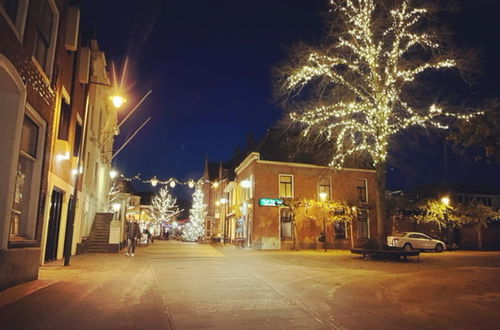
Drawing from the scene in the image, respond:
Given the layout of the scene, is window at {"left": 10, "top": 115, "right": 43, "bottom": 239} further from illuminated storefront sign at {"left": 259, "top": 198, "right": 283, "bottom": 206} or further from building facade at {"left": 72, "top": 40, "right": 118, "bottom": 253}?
illuminated storefront sign at {"left": 259, "top": 198, "right": 283, "bottom": 206}

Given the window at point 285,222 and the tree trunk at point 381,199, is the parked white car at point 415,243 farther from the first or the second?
the tree trunk at point 381,199

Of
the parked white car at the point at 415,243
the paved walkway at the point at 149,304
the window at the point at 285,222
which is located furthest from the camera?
the window at the point at 285,222

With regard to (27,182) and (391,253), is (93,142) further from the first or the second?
(391,253)

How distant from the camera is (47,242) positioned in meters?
14.8

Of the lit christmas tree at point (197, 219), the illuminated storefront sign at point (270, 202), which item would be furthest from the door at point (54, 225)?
the lit christmas tree at point (197, 219)

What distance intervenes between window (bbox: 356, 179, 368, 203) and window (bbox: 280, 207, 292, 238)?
22.3 feet

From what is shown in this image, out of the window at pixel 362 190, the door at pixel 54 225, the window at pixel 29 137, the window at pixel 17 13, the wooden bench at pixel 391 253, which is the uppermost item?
the window at pixel 17 13

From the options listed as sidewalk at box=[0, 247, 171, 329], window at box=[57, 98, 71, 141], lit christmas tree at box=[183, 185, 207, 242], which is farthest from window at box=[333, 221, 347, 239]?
lit christmas tree at box=[183, 185, 207, 242]

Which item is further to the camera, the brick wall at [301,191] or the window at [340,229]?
the window at [340,229]

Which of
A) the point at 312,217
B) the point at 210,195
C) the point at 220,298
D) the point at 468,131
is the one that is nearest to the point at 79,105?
the point at 220,298

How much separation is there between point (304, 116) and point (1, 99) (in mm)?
12712

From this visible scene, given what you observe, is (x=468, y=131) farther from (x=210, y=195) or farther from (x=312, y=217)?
(x=210, y=195)

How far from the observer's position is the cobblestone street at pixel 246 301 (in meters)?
6.06

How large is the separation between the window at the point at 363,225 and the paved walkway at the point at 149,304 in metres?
23.4
